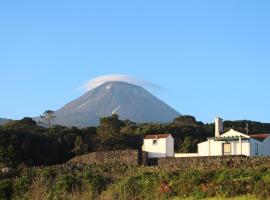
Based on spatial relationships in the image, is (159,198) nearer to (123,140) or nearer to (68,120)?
(123,140)

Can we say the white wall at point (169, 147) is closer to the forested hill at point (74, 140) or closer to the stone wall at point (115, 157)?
the forested hill at point (74, 140)

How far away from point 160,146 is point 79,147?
618cm

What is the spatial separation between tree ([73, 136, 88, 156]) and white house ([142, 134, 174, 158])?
455cm

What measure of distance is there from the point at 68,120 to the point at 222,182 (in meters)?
164

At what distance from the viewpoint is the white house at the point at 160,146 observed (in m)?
46.8

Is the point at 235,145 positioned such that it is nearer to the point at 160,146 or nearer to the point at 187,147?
the point at 187,147

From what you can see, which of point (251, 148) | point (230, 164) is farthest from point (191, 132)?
point (230, 164)

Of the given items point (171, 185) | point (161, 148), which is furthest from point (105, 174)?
point (161, 148)

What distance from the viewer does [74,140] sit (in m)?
50.4

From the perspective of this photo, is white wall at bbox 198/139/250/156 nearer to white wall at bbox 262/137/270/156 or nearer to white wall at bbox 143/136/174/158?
white wall at bbox 262/137/270/156

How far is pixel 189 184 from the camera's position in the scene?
20.0m

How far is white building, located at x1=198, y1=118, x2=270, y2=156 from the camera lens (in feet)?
151

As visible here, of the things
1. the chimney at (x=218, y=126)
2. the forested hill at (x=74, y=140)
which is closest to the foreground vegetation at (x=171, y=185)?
the forested hill at (x=74, y=140)

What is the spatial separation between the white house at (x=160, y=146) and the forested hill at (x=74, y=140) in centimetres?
339
